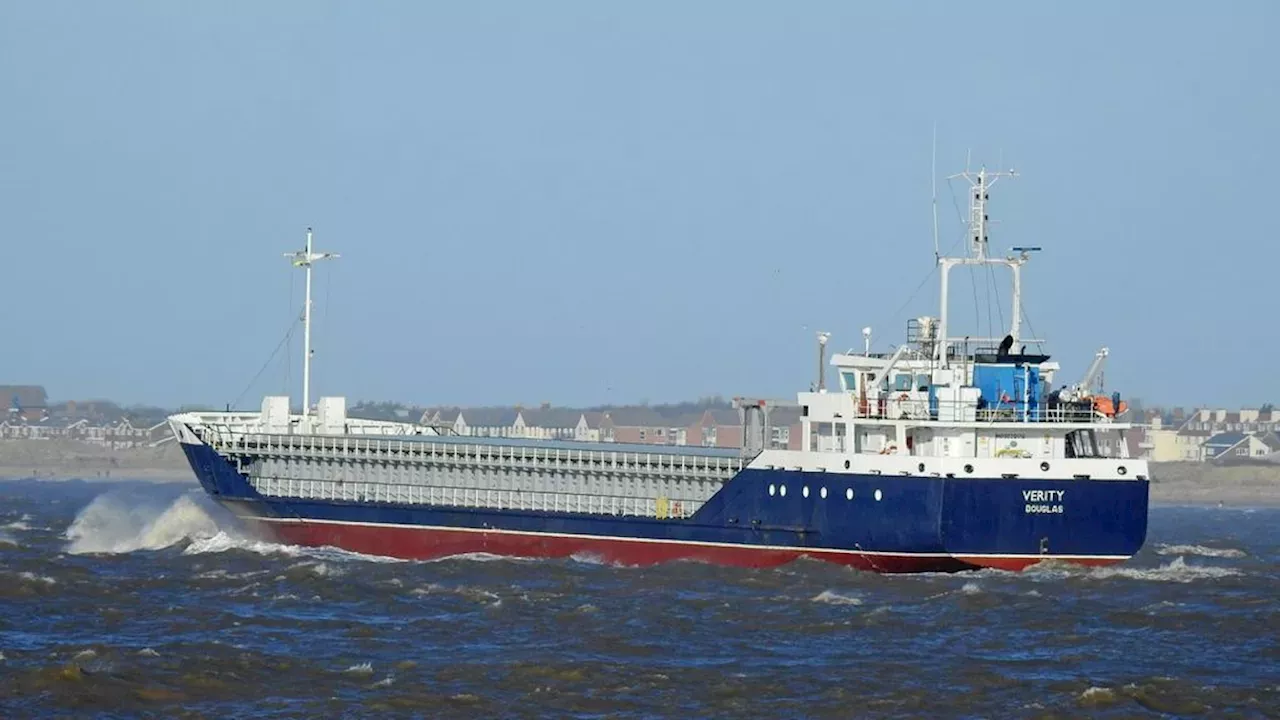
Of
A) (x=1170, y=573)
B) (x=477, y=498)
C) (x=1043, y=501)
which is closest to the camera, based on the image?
(x=1043, y=501)

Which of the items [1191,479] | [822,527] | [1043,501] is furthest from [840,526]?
[1191,479]

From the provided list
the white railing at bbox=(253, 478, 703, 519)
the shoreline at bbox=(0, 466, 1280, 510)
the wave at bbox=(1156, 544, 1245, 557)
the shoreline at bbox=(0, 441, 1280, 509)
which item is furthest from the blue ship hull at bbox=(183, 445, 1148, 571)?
the shoreline at bbox=(0, 466, 1280, 510)

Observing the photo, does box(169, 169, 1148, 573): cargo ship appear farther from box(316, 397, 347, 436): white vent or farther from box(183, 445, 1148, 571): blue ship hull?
box(316, 397, 347, 436): white vent

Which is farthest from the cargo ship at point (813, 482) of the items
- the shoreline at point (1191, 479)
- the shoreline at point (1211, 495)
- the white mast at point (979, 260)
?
the shoreline at point (1211, 495)

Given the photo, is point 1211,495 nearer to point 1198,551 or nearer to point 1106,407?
point 1198,551

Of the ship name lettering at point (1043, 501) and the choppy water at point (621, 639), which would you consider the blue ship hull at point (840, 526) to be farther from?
the choppy water at point (621, 639)

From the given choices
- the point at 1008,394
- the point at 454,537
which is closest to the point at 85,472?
the point at 454,537

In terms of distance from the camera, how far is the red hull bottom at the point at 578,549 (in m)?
48.2

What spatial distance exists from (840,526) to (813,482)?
1360 millimetres

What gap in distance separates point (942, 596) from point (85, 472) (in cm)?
15825

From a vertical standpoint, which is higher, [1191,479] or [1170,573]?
[1191,479]

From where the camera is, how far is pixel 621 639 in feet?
124

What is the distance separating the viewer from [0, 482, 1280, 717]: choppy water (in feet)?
106

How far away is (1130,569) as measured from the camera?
49.8 metres
